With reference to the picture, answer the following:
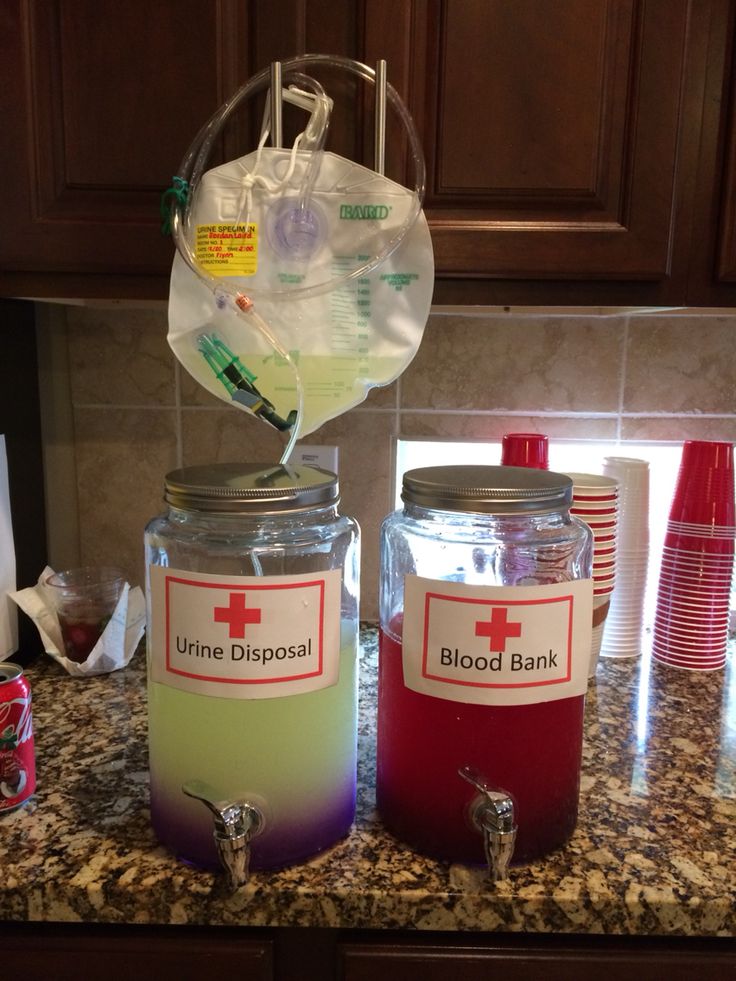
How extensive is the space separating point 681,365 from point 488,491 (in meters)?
0.70

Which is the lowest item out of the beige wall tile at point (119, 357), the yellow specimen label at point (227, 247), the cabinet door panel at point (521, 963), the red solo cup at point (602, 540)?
the cabinet door panel at point (521, 963)

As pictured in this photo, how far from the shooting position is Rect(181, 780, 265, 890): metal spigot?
548 mm

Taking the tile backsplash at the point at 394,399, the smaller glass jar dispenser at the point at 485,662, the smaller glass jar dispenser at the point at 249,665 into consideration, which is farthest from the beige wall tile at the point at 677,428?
the smaller glass jar dispenser at the point at 249,665

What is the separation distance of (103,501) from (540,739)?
0.83 meters

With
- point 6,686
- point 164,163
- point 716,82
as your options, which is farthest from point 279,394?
point 716,82

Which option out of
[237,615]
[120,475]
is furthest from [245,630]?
[120,475]

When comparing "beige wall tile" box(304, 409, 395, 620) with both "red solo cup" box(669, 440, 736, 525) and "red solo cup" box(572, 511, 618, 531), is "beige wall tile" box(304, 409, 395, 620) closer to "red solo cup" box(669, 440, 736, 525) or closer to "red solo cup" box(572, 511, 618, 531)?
"red solo cup" box(572, 511, 618, 531)

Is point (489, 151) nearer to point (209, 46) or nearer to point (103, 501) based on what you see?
point (209, 46)

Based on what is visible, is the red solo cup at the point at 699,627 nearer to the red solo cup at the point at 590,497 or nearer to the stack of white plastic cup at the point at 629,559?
the stack of white plastic cup at the point at 629,559

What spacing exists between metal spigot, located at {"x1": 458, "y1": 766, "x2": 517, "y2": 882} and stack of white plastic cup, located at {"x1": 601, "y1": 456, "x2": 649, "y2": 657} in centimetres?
56

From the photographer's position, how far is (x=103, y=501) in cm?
118

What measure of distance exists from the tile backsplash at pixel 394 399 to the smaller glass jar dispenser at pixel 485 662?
505mm

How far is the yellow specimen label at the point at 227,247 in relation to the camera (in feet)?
2.62

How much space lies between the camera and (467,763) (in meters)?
0.59
